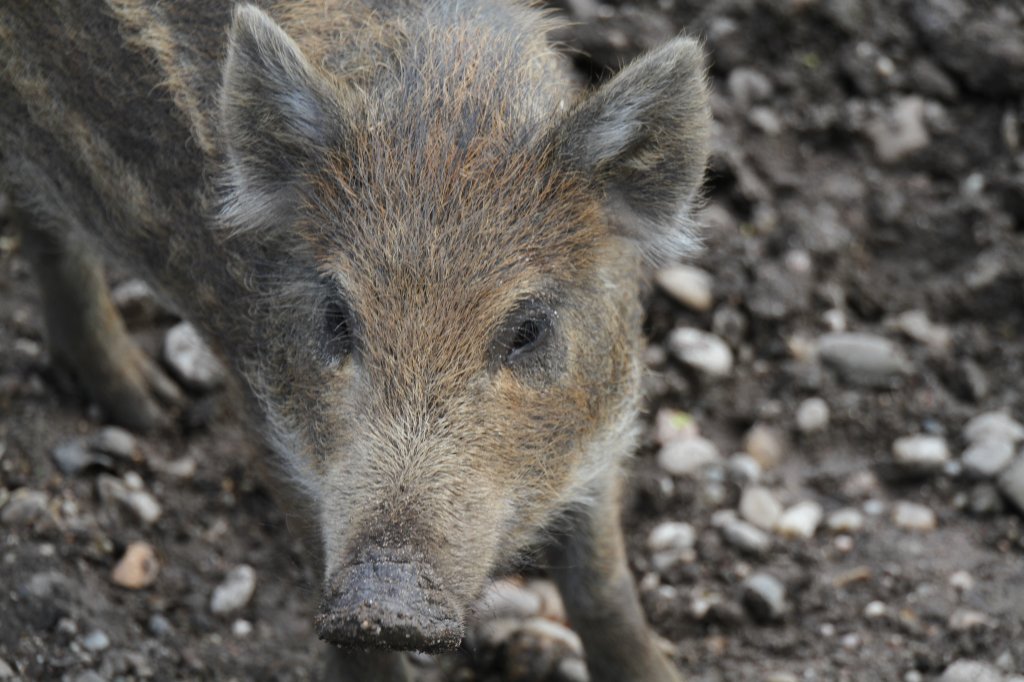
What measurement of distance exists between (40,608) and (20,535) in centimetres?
34

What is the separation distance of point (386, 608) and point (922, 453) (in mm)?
2656

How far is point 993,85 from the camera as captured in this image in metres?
5.89

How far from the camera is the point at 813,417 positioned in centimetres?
521

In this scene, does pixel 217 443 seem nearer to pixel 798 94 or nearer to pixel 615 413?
pixel 615 413

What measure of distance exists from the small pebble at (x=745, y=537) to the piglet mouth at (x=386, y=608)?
6.26ft

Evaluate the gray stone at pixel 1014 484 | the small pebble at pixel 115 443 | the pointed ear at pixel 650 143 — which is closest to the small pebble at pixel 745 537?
the gray stone at pixel 1014 484

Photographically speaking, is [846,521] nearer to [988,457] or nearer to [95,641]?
[988,457]

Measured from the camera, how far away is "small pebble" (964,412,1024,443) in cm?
497

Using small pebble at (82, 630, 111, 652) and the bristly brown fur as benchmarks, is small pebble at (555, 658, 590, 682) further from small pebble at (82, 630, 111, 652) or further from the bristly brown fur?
small pebble at (82, 630, 111, 652)

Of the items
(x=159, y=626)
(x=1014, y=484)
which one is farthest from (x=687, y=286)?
(x=159, y=626)

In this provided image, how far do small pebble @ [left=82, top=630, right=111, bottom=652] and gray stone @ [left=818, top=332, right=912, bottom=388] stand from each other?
2.70 metres

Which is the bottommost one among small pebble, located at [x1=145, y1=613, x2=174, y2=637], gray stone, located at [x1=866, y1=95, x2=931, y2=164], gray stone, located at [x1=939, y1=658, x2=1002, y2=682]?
small pebble, located at [x1=145, y1=613, x2=174, y2=637]

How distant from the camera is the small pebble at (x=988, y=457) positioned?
4.86 meters

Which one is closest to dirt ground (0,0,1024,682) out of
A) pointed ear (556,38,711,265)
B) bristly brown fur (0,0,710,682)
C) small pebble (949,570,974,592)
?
small pebble (949,570,974,592)
